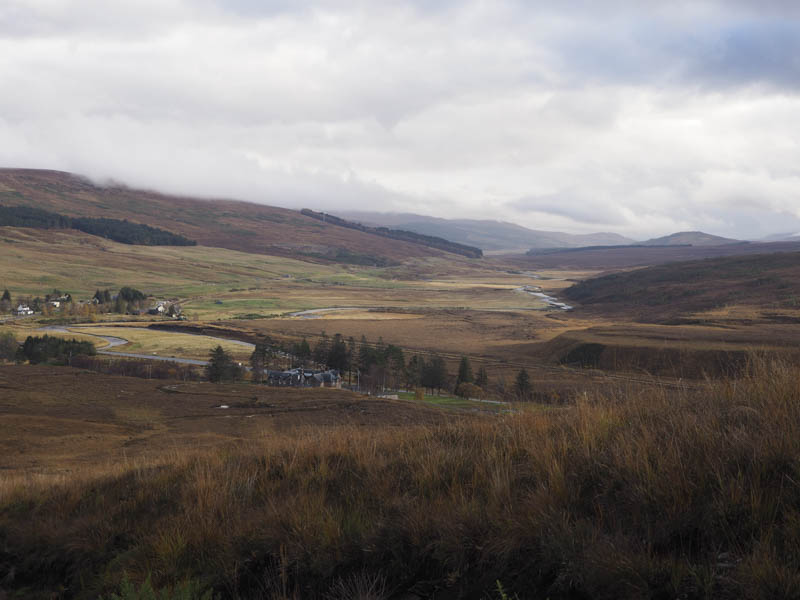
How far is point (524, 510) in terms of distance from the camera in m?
4.64

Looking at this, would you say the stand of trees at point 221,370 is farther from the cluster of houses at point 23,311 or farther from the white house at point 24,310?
the white house at point 24,310

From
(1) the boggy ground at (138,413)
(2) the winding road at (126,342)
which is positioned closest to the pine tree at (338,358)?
(1) the boggy ground at (138,413)

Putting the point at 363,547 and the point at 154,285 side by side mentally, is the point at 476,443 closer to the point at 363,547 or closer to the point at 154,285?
the point at 363,547

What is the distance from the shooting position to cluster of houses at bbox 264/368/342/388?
70.1 m

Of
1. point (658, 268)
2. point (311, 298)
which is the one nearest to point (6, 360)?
point (311, 298)

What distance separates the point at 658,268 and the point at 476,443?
177 meters

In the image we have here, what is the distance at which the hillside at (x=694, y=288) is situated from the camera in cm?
11234

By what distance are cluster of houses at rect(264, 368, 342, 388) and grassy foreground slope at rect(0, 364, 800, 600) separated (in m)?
63.5

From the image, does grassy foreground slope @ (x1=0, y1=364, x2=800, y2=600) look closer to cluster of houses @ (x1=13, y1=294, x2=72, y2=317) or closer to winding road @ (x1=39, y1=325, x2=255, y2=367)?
winding road @ (x1=39, y1=325, x2=255, y2=367)

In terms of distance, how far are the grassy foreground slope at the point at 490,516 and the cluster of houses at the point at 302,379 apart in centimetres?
6349

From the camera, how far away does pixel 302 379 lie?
70375 mm

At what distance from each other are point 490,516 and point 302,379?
67551mm

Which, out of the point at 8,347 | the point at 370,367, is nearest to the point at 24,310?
the point at 8,347

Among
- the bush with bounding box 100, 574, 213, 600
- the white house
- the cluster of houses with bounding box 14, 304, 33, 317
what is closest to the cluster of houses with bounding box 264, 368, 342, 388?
the bush with bounding box 100, 574, 213, 600
